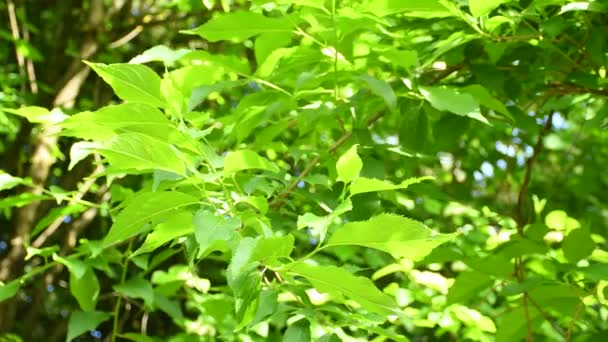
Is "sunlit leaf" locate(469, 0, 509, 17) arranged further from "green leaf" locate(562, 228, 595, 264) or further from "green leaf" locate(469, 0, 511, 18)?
"green leaf" locate(562, 228, 595, 264)

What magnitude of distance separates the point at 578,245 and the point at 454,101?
44 cm

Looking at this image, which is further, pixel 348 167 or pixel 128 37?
pixel 128 37

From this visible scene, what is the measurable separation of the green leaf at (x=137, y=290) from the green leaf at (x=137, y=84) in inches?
23.5

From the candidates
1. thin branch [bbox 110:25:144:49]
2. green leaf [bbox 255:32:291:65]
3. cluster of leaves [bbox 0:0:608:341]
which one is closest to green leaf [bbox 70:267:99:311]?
cluster of leaves [bbox 0:0:608:341]

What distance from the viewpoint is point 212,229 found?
786mm

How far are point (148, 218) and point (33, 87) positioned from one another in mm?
2026

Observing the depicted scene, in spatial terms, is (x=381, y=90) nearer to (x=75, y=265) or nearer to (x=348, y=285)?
(x=348, y=285)

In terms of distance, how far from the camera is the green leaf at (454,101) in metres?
1.05

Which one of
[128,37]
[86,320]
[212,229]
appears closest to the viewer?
[212,229]

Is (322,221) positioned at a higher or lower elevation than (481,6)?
lower

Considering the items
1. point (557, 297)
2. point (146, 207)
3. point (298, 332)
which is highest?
point (146, 207)

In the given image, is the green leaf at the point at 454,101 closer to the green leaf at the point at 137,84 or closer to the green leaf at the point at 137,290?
the green leaf at the point at 137,84

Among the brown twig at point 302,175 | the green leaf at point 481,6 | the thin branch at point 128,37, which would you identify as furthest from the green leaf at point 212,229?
the thin branch at point 128,37

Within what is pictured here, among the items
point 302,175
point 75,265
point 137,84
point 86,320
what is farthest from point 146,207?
point 86,320
